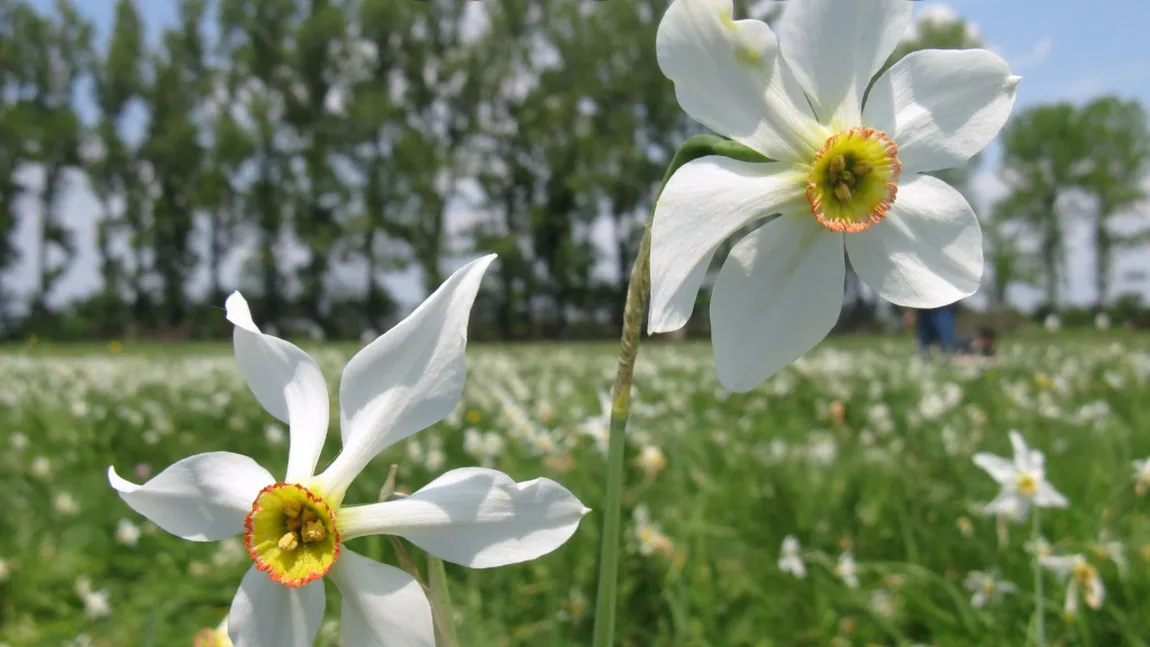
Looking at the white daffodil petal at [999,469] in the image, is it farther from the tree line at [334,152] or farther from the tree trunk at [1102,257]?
the tree trunk at [1102,257]

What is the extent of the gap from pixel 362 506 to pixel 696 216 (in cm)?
36

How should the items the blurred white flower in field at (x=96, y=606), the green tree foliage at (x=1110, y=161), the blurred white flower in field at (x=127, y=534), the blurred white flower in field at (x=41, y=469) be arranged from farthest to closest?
the green tree foliage at (x=1110, y=161), the blurred white flower in field at (x=41, y=469), the blurred white flower in field at (x=127, y=534), the blurred white flower in field at (x=96, y=606)

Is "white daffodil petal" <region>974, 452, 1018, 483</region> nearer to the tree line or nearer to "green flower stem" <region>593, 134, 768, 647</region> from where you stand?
"green flower stem" <region>593, 134, 768, 647</region>

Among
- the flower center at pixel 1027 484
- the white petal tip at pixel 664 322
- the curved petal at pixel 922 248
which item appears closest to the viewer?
the white petal tip at pixel 664 322

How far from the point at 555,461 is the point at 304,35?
2726 cm

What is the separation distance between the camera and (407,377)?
654 mm

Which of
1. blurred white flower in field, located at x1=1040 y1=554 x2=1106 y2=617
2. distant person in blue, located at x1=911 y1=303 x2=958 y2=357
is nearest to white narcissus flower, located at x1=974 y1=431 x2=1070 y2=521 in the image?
blurred white flower in field, located at x1=1040 y1=554 x2=1106 y2=617

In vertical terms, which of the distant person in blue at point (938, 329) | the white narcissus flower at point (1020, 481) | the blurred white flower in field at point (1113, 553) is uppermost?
the white narcissus flower at point (1020, 481)

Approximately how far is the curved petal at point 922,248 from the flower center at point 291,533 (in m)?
0.50

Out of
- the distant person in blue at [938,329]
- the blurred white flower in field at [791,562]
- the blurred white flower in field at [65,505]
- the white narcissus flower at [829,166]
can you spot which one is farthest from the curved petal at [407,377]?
the distant person in blue at [938,329]

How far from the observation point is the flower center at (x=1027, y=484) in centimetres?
186

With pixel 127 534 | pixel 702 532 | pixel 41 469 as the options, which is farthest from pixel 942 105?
pixel 41 469

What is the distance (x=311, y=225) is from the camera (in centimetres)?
2805

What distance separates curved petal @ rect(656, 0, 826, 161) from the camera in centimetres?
62
